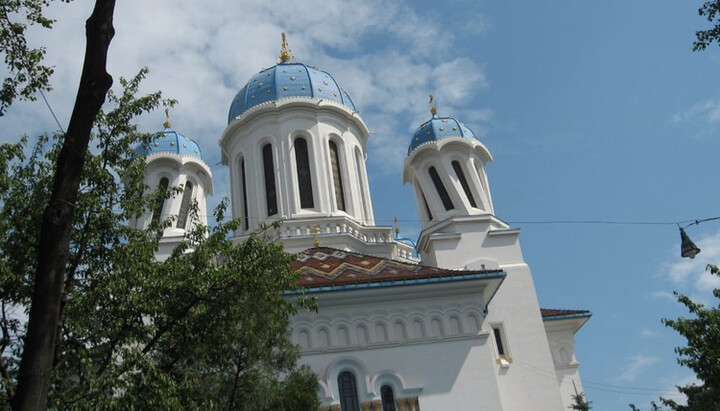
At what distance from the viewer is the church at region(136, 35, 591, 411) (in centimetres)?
1900

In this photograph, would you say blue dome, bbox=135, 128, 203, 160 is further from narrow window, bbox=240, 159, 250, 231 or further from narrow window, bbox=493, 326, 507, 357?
narrow window, bbox=493, 326, 507, 357

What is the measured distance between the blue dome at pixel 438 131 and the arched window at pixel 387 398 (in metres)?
12.3

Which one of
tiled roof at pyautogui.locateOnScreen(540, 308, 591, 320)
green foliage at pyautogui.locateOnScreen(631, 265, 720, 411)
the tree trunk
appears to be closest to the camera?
the tree trunk

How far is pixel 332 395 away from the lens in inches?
722

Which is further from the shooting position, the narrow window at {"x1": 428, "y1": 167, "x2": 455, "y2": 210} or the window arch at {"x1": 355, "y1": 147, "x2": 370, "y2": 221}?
the window arch at {"x1": 355, "y1": 147, "x2": 370, "y2": 221}

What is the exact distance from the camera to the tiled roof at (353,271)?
19766mm

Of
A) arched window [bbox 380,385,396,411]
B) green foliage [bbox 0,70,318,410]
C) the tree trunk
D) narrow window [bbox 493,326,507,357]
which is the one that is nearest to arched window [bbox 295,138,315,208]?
narrow window [bbox 493,326,507,357]

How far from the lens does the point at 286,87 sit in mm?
30469

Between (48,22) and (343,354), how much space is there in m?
11.9

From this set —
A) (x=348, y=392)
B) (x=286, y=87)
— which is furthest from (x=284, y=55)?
(x=348, y=392)

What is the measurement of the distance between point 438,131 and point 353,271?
9829 millimetres

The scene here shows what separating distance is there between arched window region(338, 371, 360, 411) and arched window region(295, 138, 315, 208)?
10.1 metres

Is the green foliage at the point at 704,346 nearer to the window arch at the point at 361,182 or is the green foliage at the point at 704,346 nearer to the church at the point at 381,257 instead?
the church at the point at 381,257

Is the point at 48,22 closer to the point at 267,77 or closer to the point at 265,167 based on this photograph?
the point at 265,167
